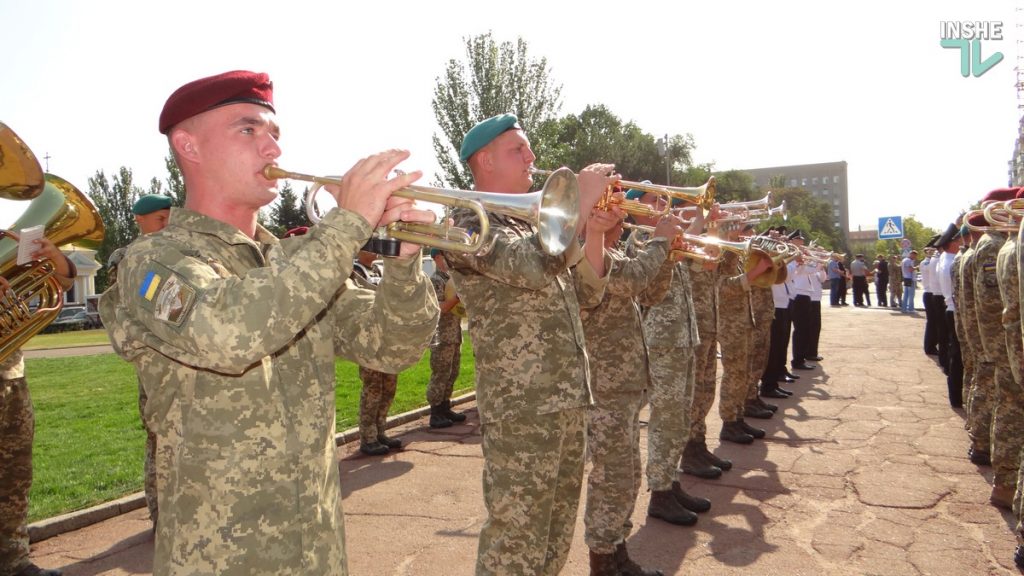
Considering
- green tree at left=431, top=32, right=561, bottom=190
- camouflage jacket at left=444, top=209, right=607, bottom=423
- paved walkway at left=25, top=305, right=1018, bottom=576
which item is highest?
green tree at left=431, top=32, right=561, bottom=190

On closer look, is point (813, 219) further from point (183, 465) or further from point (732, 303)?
point (183, 465)

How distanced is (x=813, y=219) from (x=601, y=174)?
313 ft

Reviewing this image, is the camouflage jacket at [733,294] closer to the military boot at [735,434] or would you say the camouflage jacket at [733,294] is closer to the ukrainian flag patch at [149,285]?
the military boot at [735,434]

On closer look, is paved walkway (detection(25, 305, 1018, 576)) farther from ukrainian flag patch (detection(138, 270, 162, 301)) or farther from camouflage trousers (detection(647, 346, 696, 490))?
ukrainian flag patch (detection(138, 270, 162, 301))

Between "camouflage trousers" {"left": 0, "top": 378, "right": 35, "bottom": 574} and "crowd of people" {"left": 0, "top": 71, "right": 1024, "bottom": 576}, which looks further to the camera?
"camouflage trousers" {"left": 0, "top": 378, "right": 35, "bottom": 574}

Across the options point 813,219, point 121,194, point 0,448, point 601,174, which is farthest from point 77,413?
point 813,219

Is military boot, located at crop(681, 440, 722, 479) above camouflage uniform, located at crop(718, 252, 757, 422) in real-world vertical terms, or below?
below

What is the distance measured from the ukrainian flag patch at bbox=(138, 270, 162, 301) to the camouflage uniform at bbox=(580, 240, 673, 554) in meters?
2.65

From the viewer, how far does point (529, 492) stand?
304 centimetres

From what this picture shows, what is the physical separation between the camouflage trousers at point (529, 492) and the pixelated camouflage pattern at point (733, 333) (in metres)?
4.52

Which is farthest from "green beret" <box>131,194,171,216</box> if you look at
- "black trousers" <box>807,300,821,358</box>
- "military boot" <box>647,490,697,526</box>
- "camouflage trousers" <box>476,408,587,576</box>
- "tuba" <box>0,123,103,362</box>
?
"black trousers" <box>807,300,821,358</box>

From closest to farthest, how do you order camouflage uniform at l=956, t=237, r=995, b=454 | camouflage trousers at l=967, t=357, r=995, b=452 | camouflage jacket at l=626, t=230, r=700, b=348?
camouflage jacket at l=626, t=230, r=700, b=348, camouflage uniform at l=956, t=237, r=995, b=454, camouflage trousers at l=967, t=357, r=995, b=452

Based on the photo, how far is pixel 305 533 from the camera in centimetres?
187

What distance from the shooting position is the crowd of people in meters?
1.74
